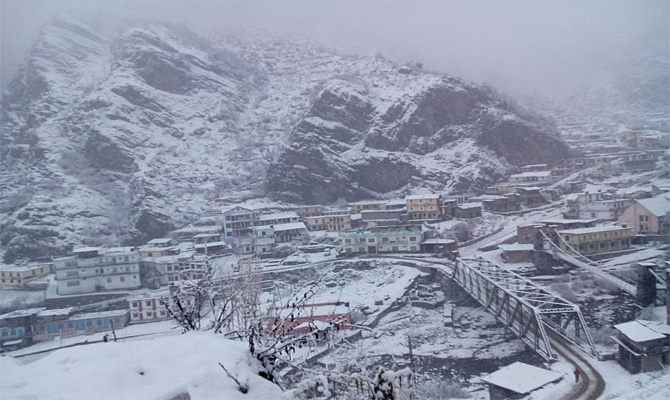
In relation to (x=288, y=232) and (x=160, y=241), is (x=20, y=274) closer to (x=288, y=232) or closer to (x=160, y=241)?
(x=160, y=241)

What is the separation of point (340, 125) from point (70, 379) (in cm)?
941

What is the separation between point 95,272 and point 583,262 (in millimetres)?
5707

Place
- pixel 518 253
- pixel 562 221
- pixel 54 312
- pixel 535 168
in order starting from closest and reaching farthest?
1. pixel 54 312
2. pixel 518 253
3. pixel 562 221
4. pixel 535 168

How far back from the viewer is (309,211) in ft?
24.9

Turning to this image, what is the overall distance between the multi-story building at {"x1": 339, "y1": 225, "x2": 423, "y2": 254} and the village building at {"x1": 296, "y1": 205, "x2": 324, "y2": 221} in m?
1.76

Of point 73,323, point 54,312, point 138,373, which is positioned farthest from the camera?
point 54,312

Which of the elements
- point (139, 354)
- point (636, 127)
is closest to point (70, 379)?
point (139, 354)

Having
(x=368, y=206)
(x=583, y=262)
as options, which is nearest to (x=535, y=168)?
(x=583, y=262)

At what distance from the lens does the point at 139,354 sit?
131 cm

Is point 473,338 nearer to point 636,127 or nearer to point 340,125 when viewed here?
point 636,127

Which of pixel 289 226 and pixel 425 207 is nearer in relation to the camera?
pixel 425 207

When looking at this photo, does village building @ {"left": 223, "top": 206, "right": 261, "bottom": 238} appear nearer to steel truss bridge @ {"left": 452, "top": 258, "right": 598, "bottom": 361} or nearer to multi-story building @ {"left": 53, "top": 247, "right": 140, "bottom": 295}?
multi-story building @ {"left": 53, "top": 247, "right": 140, "bottom": 295}

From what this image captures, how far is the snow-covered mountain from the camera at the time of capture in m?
7.35

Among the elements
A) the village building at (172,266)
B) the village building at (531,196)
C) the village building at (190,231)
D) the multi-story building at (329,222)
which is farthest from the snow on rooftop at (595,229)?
the village building at (190,231)
